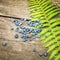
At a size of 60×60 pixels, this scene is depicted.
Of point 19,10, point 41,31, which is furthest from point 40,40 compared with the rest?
point 19,10

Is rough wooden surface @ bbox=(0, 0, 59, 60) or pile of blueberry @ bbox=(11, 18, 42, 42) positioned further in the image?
pile of blueberry @ bbox=(11, 18, 42, 42)

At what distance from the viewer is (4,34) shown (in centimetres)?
182

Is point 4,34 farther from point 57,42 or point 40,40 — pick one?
point 57,42

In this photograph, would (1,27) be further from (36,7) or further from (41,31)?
(36,7)

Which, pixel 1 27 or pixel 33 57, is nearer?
pixel 33 57

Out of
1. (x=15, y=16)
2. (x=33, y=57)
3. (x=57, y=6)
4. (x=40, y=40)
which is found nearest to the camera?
(x=33, y=57)

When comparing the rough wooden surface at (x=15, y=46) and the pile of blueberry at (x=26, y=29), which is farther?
the pile of blueberry at (x=26, y=29)

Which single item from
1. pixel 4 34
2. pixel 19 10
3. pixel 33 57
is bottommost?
pixel 33 57

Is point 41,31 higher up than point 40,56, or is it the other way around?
point 41,31

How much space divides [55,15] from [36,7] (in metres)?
0.28

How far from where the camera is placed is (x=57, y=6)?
2.22 metres

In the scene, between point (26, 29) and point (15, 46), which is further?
point (26, 29)

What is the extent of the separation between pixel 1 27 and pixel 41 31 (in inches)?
15.9

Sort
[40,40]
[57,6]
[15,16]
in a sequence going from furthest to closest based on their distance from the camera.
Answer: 1. [57,6]
2. [15,16]
3. [40,40]
